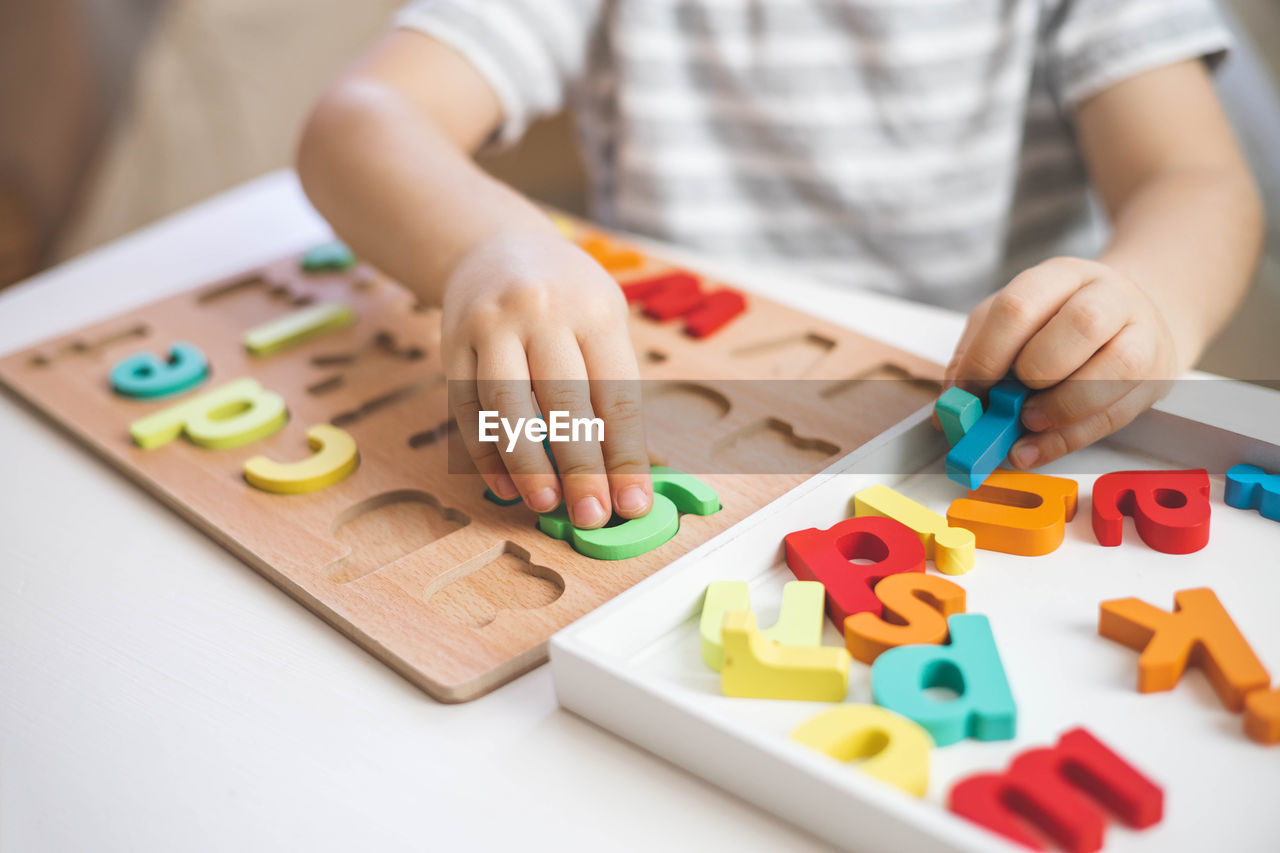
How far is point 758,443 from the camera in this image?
0.59 metres

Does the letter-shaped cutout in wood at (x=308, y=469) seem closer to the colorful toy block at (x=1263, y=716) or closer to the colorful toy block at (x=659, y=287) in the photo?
the colorful toy block at (x=659, y=287)

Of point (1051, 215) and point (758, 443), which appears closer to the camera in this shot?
point (758, 443)

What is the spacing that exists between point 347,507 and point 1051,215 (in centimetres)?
74

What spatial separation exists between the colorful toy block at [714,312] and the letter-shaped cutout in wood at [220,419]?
0.92 feet

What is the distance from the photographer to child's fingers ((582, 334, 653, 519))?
511 mm

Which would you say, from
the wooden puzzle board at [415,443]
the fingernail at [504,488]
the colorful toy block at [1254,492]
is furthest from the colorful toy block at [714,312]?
the colorful toy block at [1254,492]

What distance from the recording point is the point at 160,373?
2.25ft

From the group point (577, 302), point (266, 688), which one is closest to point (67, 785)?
point (266, 688)

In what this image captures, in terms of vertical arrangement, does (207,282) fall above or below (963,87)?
below

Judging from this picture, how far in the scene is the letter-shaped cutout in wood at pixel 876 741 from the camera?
0.35 meters

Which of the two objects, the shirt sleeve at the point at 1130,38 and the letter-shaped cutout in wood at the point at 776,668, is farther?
the shirt sleeve at the point at 1130,38

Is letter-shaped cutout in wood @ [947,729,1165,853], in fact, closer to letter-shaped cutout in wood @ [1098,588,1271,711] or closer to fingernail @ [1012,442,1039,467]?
letter-shaped cutout in wood @ [1098,588,1271,711]

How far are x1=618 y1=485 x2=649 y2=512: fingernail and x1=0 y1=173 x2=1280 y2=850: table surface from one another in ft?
0.33

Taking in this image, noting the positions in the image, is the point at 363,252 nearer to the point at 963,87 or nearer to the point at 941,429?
the point at 941,429
